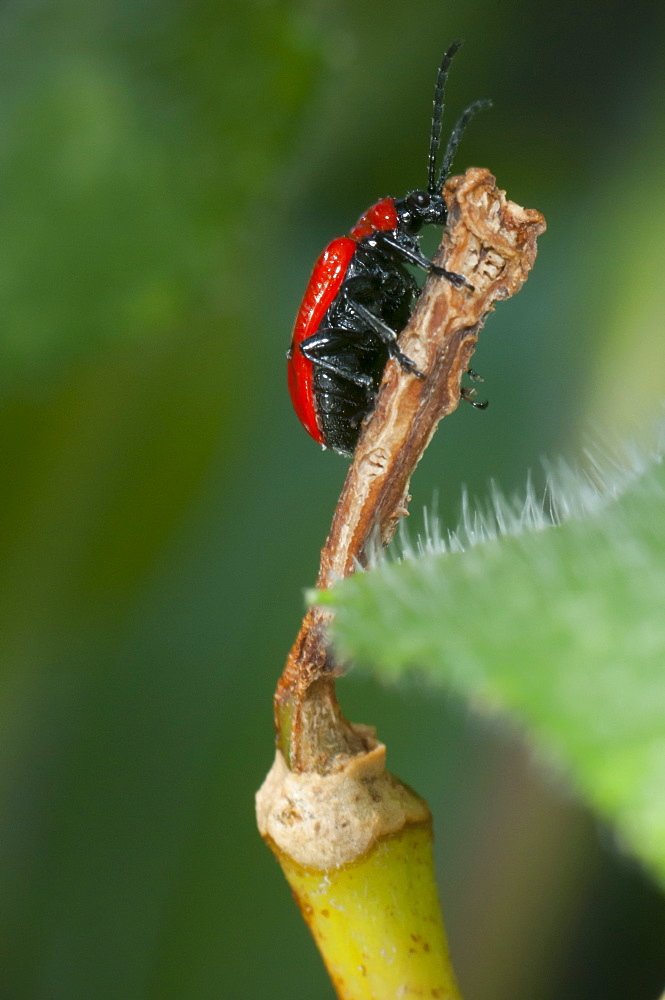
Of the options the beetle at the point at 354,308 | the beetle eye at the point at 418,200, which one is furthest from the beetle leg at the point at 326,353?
the beetle eye at the point at 418,200

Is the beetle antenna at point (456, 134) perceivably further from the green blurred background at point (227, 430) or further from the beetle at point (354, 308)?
the green blurred background at point (227, 430)

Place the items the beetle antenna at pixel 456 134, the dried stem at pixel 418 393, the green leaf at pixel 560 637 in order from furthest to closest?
the beetle antenna at pixel 456 134
the dried stem at pixel 418 393
the green leaf at pixel 560 637

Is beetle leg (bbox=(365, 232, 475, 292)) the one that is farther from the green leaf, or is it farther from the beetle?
the green leaf

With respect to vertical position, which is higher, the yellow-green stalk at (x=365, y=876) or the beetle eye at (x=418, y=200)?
the beetle eye at (x=418, y=200)

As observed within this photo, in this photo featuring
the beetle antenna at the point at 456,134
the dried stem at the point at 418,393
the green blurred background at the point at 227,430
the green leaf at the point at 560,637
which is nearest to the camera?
the green leaf at the point at 560,637

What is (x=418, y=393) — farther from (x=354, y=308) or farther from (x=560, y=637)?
(x=354, y=308)

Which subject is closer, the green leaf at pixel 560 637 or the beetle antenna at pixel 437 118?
the green leaf at pixel 560 637

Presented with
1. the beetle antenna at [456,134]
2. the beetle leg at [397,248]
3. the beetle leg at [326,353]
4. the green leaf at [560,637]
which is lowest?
the green leaf at [560,637]
